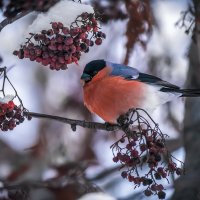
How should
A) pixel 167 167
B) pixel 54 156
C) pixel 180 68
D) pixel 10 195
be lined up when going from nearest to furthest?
pixel 167 167, pixel 10 195, pixel 54 156, pixel 180 68

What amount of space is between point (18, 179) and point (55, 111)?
1.19 m

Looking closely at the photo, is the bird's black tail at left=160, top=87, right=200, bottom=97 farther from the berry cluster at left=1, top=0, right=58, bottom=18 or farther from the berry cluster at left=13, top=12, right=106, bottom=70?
the berry cluster at left=1, top=0, right=58, bottom=18

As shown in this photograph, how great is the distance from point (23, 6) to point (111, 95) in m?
1.55

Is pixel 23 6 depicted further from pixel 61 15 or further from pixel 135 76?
pixel 135 76

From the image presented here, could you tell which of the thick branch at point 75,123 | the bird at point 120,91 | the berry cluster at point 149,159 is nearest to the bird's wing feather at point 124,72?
the bird at point 120,91

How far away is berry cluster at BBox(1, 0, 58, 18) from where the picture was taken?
194cm

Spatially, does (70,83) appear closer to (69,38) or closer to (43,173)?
(43,173)

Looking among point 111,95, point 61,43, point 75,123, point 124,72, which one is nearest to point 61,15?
point 61,43

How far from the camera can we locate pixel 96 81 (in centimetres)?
353

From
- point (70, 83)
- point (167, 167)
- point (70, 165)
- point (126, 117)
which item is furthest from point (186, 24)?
point (70, 83)

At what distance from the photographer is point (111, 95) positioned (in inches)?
135

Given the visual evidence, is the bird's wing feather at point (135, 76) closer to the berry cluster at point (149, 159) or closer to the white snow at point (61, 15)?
the berry cluster at point (149, 159)

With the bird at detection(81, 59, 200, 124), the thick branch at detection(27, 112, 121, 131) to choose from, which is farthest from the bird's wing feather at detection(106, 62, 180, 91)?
the thick branch at detection(27, 112, 121, 131)

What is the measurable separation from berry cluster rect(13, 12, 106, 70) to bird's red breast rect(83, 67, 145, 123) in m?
0.98
